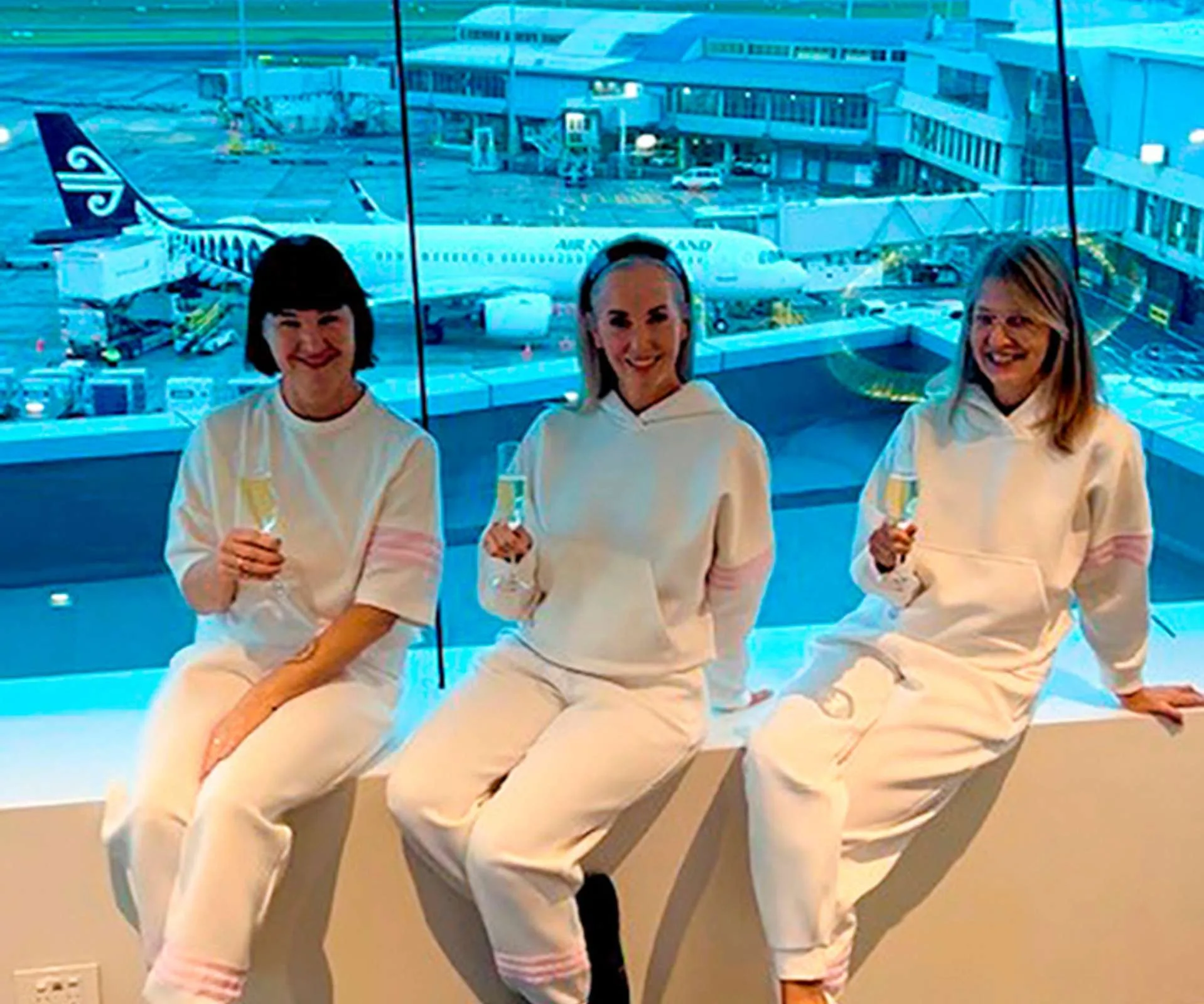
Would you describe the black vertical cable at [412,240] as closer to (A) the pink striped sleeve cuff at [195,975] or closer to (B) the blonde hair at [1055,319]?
(A) the pink striped sleeve cuff at [195,975]

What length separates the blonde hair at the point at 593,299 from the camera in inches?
76.0

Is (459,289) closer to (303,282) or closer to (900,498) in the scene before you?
(303,282)

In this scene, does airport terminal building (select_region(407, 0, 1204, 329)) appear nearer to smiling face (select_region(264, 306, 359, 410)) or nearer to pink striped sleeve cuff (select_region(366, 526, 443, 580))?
smiling face (select_region(264, 306, 359, 410))

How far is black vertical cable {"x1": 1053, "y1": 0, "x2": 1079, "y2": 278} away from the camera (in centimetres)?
250

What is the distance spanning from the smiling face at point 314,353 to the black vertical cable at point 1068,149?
1.29m

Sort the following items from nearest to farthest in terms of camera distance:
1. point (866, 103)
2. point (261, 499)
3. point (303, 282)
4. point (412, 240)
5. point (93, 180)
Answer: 1. point (261, 499)
2. point (303, 282)
3. point (412, 240)
4. point (93, 180)
5. point (866, 103)

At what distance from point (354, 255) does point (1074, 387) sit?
1.06 metres

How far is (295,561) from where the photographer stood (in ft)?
6.22

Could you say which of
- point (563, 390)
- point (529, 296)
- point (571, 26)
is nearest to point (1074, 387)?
point (563, 390)

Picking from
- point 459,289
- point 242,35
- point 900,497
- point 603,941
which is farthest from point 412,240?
point 603,941

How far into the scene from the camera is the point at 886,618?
6.66 ft

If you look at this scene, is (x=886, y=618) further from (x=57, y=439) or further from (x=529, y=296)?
(x=57, y=439)

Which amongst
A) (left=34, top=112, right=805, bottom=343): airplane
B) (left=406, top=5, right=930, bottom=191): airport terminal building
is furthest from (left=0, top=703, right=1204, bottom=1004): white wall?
(left=406, top=5, right=930, bottom=191): airport terminal building

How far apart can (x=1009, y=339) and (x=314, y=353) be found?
0.92 meters
